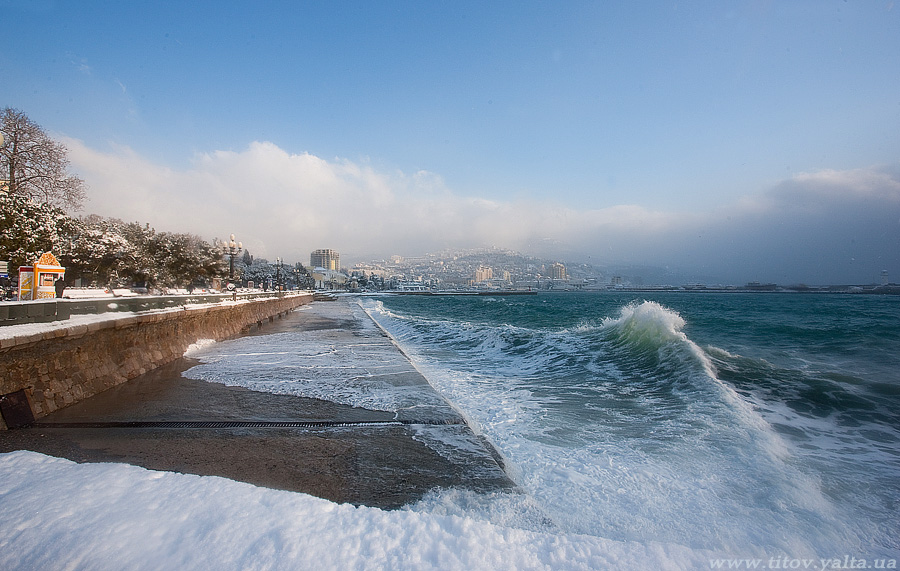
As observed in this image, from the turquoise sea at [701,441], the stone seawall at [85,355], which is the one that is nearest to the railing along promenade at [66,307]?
the stone seawall at [85,355]

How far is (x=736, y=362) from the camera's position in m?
10.6

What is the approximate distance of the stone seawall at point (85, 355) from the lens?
5348mm

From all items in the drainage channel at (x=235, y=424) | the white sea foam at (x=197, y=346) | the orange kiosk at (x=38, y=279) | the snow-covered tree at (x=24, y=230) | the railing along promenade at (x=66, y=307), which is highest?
the snow-covered tree at (x=24, y=230)

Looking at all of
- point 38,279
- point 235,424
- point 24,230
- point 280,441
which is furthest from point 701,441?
point 24,230

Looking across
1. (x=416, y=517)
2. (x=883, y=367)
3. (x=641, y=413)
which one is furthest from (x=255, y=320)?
(x=883, y=367)

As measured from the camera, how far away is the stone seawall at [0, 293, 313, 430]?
5348 millimetres

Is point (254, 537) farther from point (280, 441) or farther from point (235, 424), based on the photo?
point (235, 424)

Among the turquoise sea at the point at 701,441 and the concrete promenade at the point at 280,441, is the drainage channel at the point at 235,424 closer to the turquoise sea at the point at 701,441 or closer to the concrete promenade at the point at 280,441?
the concrete promenade at the point at 280,441

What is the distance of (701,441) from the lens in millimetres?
5355

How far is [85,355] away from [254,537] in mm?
6279

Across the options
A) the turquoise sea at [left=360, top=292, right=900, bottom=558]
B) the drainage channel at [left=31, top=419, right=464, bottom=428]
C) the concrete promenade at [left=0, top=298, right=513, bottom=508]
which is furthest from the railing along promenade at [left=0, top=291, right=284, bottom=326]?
the turquoise sea at [left=360, top=292, right=900, bottom=558]

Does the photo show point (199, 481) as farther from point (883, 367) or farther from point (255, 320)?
point (255, 320)

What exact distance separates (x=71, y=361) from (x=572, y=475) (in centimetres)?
700

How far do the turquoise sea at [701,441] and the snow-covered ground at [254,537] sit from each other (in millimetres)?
638
